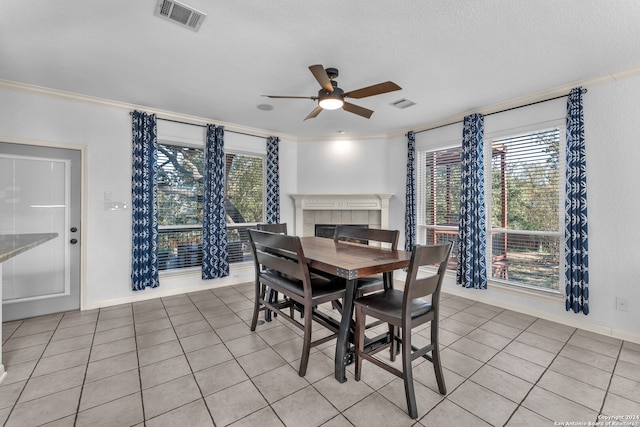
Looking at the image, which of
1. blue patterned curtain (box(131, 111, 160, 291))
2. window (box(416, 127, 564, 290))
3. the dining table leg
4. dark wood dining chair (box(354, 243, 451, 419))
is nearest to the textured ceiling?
blue patterned curtain (box(131, 111, 160, 291))

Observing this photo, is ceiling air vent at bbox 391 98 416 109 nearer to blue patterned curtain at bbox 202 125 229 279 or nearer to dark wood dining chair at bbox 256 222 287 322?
dark wood dining chair at bbox 256 222 287 322

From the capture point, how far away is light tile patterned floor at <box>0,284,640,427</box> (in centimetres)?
174

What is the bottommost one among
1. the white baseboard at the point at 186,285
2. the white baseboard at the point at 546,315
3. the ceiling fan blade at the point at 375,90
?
the white baseboard at the point at 546,315

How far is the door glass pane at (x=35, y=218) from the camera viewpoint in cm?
314

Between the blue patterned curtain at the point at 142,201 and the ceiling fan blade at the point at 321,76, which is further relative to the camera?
the blue patterned curtain at the point at 142,201

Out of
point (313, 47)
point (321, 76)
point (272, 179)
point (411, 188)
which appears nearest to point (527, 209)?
point (411, 188)

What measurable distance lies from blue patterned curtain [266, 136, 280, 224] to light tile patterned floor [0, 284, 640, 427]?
2165 mm

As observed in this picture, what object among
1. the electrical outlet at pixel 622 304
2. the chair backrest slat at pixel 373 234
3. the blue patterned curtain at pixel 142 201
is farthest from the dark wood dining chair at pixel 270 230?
the electrical outlet at pixel 622 304

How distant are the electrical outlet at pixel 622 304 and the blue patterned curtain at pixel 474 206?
121 cm

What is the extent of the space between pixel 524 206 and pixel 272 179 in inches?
146

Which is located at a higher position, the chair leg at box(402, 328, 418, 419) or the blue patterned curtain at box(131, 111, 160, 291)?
the blue patterned curtain at box(131, 111, 160, 291)

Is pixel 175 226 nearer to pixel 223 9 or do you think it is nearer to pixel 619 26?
pixel 223 9

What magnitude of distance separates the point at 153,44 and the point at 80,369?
267 centimetres

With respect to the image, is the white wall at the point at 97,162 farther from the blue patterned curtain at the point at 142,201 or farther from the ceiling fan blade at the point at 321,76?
the ceiling fan blade at the point at 321,76
